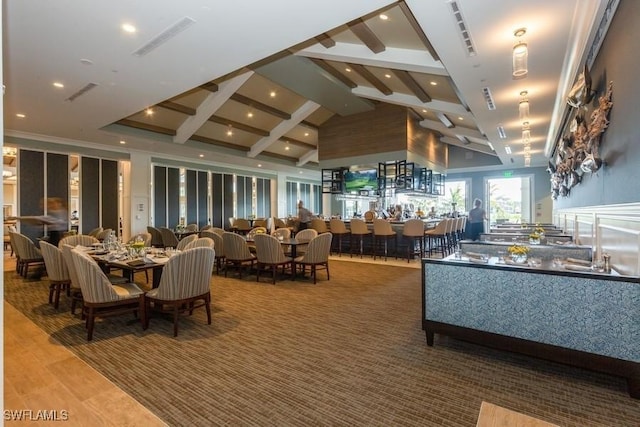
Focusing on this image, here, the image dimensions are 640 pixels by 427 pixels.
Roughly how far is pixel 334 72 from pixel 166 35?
17.0 feet

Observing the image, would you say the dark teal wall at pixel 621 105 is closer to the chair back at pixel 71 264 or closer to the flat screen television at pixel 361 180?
the chair back at pixel 71 264

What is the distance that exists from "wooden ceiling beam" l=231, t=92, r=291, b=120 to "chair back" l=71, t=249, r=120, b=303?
687 cm

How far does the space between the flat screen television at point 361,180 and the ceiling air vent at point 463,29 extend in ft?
23.2

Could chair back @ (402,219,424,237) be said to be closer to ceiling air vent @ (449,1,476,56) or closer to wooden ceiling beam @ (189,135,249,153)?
ceiling air vent @ (449,1,476,56)

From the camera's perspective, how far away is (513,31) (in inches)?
134

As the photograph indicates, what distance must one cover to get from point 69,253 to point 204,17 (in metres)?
3.03

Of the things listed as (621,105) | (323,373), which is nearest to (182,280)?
(323,373)

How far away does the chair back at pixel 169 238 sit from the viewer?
A: 26.3ft

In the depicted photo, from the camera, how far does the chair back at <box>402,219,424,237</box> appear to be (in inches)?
296

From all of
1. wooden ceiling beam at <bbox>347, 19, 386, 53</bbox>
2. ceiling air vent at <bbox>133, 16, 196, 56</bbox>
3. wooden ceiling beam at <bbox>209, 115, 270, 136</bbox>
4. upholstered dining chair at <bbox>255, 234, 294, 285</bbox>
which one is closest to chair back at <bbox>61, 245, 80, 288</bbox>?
ceiling air vent at <bbox>133, 16, 196, 56</bbox>

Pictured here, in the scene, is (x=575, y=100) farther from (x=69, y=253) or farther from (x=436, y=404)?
(x=69, y=253)

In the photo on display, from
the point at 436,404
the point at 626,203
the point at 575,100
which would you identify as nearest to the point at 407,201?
the point at 575,100

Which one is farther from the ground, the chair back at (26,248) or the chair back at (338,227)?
the chair back at (338,227)

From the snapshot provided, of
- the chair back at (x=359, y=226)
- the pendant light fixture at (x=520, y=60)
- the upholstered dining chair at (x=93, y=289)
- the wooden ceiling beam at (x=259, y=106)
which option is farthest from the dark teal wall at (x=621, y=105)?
the wooden ceiling beam at (x=259, y=106)
